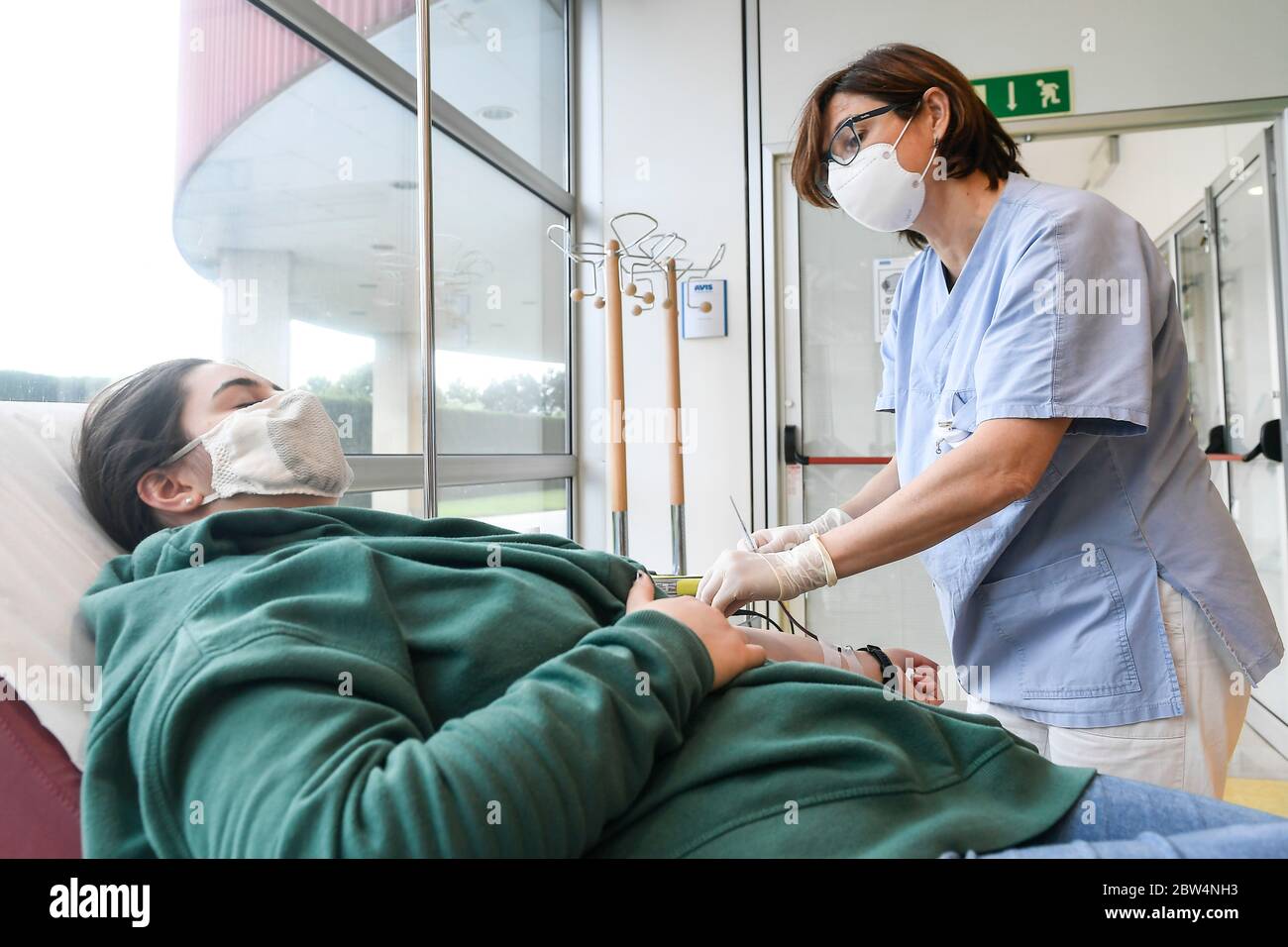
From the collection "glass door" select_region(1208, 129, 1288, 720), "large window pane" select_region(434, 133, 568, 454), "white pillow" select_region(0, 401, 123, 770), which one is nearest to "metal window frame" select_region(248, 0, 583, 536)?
"large window pane" select_region(434, 133, 568, 454)

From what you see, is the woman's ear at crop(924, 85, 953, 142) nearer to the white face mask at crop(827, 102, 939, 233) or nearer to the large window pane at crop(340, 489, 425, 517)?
the white face mask at crop(827, 102, 939, 233)

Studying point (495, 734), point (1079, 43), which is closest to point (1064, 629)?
point (495, 734)

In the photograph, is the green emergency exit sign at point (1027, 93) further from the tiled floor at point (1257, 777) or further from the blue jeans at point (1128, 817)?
the blue jeans at point (1128, 817)

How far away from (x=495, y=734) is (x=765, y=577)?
0.56 metres

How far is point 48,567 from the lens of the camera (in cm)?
89

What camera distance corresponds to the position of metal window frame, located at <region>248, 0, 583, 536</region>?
1.43 meters

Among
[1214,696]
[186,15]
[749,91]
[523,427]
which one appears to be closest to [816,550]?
[1214,696]

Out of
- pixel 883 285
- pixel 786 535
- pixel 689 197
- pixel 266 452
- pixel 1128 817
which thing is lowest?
pixel 1128 817

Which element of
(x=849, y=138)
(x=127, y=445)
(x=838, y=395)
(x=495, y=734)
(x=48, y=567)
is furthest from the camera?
(x=838, y=395)

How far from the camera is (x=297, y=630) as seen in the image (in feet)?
2.13

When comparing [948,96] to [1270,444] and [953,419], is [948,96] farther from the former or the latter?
[1270,444]

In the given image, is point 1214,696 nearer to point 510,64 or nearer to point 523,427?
point 523,427

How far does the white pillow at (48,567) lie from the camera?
0.77 meters
